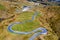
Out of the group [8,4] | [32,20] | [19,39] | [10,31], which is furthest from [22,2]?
[19,39]

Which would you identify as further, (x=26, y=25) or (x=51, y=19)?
(x=51, y=19)

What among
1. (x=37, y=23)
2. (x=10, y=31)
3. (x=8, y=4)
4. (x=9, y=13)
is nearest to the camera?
(x=10, y=31)

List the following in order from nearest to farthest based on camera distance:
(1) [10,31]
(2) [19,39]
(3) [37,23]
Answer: (2) [19,39], (1) [10,31], (3) [37,23]

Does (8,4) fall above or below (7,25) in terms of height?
above

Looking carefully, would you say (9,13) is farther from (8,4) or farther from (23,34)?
(23,34)

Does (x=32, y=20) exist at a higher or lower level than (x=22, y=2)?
lower

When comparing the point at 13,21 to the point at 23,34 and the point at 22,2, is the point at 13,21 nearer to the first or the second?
the point at 23,34

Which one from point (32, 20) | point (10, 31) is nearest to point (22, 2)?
point (32, 20)

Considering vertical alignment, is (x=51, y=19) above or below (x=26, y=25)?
above

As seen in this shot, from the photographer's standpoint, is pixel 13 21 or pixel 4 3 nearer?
pixel 13 21
